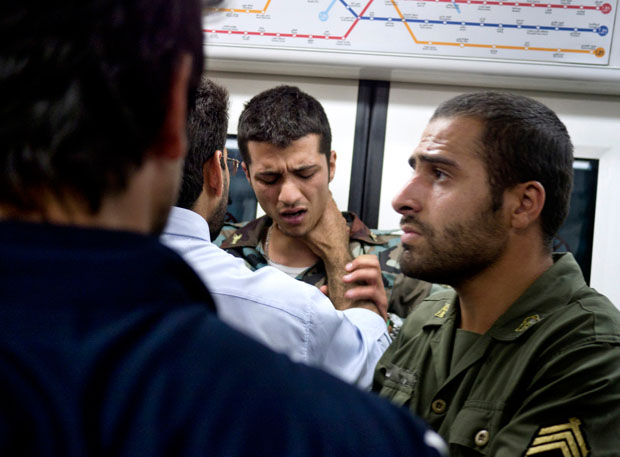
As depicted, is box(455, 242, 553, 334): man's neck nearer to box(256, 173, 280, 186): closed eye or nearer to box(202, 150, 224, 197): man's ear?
box(202, 150, 224, 197): man's ear

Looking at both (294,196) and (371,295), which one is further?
(294,196)

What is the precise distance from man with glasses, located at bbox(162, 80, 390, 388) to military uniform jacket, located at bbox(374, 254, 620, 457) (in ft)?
0.51

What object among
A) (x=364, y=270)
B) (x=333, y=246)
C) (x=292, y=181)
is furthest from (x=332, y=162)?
(x=364, y=270)

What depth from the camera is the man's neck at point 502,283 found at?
1461mm

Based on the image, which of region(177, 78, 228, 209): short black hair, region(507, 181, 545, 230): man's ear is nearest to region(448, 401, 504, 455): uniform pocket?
region(507, 181, 545, 230): man's ear

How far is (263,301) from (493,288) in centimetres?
56

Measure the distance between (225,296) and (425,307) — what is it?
707mm

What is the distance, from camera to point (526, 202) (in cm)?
150

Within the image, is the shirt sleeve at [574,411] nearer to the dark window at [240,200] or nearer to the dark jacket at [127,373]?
the dark jacket at [127,373]

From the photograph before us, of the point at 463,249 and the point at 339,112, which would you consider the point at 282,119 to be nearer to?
the point at 339,112

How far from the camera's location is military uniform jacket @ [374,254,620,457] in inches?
45.1

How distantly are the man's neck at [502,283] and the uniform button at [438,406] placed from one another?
0.21 m

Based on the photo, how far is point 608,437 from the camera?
1130 millimetres

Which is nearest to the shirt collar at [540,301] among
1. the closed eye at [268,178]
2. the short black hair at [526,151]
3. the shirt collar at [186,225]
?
the short black hair at [526,151]
